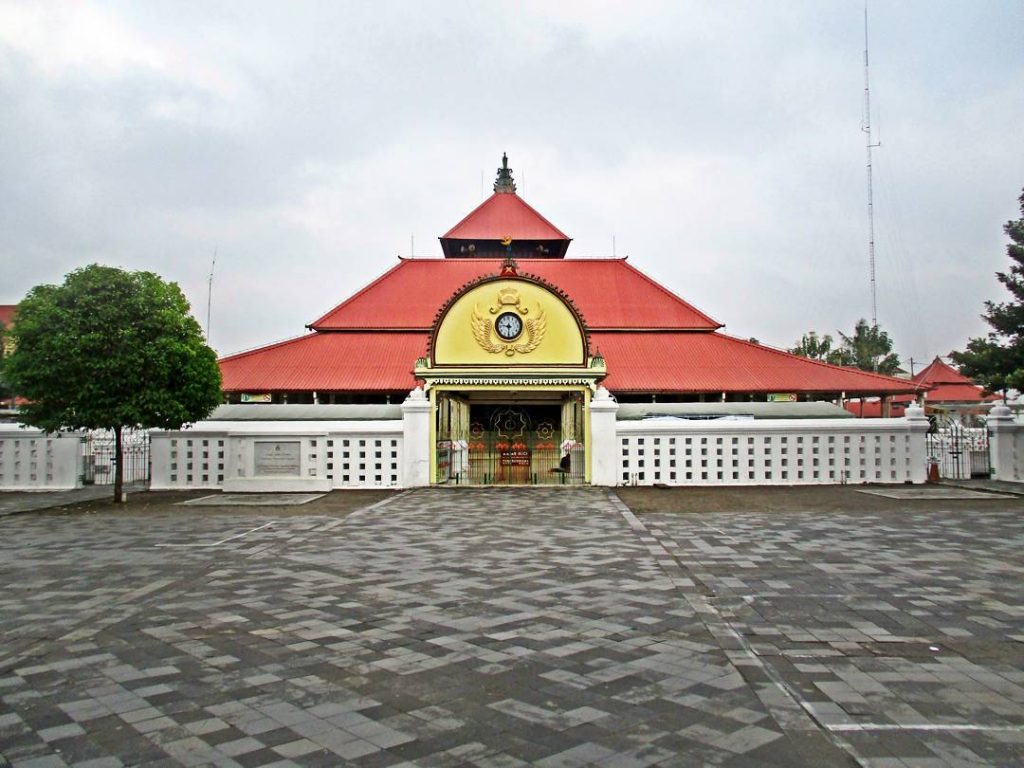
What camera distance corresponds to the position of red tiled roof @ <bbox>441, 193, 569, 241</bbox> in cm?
3091

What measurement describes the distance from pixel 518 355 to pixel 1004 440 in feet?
33.8

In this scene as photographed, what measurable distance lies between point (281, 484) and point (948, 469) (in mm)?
15061

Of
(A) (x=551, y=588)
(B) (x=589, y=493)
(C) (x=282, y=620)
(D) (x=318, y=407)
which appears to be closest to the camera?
(C) (x=282, y=620)

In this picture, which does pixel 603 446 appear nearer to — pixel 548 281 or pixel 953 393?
pixel 548 281

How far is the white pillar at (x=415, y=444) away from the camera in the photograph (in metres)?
15.8

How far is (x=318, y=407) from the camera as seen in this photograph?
1948 centimetres

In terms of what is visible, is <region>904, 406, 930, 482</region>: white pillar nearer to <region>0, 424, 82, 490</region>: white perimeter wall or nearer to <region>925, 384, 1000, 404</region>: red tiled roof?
<region>0, 424, 82, 490</region>: white perimeter wall

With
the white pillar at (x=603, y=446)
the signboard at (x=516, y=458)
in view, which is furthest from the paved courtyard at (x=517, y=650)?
the signboard at (x=516, y=458)

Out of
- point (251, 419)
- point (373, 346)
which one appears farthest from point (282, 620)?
point (373, 346)

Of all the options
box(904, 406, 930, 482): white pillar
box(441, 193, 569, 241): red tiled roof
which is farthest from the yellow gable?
box(441, 193, 569, 241): red tiled roof

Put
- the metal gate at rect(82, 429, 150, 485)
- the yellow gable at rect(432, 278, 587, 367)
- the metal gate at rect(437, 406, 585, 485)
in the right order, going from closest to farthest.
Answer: the yellow gable at rect(432, 278, 587, 367) → the metal gate at rect(437, 406, 585, 485) → the metal gate at rect(82, 429, 150, 485)

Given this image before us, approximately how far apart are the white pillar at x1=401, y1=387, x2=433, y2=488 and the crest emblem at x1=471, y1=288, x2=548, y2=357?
6.33 feet

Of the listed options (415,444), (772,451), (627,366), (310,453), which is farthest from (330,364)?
(772,451)

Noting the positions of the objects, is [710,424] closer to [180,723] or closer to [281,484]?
[281,484]
